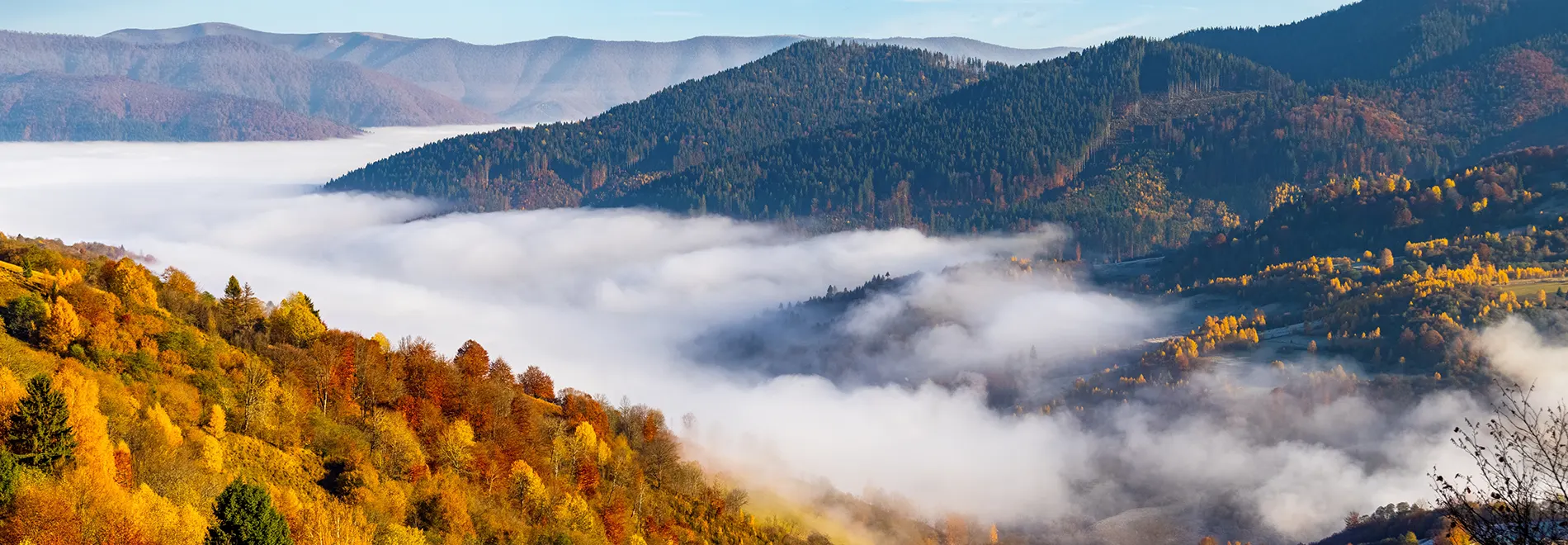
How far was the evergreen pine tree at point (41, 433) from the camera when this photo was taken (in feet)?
213

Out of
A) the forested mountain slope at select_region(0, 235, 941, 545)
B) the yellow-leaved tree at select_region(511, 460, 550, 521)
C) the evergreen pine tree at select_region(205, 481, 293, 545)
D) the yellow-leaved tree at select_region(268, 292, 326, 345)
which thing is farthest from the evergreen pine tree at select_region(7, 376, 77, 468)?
the yellow-leaved tree at select_region(268, 292, 326, 345)

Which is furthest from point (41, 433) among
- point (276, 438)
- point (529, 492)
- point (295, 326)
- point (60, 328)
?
point (295, 326)

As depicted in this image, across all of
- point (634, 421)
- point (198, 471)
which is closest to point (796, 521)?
point (634, 421)

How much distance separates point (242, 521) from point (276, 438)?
116 feet

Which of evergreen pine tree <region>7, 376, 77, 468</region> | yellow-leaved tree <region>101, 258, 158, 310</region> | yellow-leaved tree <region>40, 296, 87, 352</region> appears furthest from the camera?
yellow-leaved tree <region>101, 258, 158, 310</region>

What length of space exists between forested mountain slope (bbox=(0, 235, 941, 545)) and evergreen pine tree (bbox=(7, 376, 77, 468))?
0.10m

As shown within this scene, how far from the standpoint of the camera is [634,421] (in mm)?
145375

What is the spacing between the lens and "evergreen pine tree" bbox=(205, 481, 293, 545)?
2231 inches

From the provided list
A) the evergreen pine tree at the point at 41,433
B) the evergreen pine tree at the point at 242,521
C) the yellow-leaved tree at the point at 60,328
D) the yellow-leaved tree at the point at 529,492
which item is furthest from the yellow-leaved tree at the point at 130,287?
the evergreen pine tree at the point at 242,521

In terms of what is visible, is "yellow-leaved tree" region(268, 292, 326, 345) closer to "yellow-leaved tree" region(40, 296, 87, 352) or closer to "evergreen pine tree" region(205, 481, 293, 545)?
"yellow-leaved tree" region(40, 296, 87, 352)

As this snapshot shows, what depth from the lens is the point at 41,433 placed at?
6488cm

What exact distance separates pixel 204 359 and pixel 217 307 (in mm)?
24162

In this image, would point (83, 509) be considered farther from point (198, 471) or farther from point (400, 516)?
point (400, 516)

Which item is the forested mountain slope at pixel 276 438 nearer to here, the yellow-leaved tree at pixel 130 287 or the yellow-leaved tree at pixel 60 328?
the yellow-leaved tree at pixel 60 328
